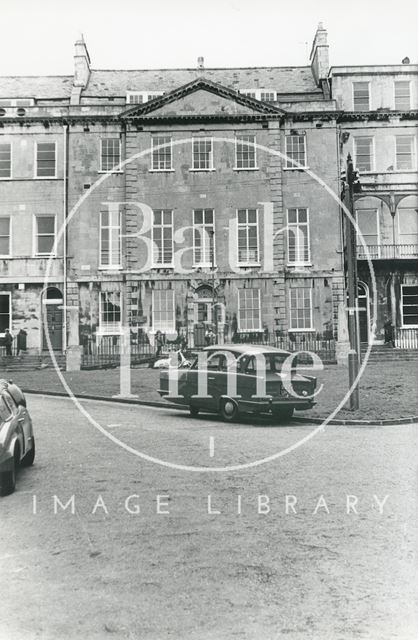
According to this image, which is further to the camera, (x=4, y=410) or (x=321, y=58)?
(x=321, y=58)

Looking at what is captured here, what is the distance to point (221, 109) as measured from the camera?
32938 mm

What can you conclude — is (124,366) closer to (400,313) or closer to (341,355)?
(341,355)

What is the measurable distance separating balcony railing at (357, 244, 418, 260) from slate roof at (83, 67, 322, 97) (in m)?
8.98

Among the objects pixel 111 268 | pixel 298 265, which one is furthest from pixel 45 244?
pixel 298 265

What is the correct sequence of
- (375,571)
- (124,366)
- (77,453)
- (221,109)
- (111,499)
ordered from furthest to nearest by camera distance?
1. (221,109)
2. (124,366)
3. (77,453)
4. (111,499)
5. (375,571)

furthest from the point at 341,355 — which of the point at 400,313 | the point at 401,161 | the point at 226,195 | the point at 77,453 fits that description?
the point at 77,453

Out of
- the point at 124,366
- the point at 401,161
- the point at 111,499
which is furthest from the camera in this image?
the point at 401,161

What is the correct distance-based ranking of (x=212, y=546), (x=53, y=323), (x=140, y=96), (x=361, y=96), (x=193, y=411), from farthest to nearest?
(x=361, y=96) < (x=140, y=96) < (x=53, y=323) < (x=193, y=411) < (x=212, y=546)

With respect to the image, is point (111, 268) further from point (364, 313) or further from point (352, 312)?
point (352, 312)

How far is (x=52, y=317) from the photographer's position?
109 feet

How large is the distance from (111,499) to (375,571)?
337 cm

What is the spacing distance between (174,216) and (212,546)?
93.2 ft

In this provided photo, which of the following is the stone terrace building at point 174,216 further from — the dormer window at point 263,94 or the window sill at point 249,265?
the dormer window at point 263,94

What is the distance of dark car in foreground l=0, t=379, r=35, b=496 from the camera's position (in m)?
7.84
